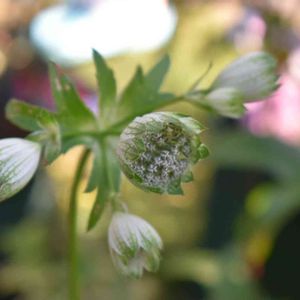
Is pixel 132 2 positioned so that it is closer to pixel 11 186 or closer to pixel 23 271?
pixel 23 271

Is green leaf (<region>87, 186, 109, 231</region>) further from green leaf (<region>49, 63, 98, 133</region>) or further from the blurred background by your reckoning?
the blurred background

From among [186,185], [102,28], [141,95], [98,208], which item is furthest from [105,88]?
[102,28]

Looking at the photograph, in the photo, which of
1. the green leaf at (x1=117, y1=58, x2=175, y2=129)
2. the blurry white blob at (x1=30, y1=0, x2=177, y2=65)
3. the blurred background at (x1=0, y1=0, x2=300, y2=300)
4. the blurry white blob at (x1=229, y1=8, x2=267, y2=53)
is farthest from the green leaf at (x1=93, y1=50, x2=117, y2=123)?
the blurry white blob at (x1=229, y1=8, x2=267, y2=53)

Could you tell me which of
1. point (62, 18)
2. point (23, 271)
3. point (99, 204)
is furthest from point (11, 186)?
point (62, 18)

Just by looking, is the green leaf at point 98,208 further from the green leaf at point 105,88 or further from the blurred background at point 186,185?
the blurred background at point 186,185

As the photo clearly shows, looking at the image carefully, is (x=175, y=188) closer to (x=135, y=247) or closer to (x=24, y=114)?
(x=135, y=247)

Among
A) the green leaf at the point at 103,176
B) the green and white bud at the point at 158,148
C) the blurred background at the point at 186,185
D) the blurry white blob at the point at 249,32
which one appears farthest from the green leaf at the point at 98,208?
the blurry white blob at the point at 249,32
